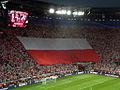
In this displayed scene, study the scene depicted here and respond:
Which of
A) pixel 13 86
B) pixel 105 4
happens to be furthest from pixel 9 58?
pixel 105 4

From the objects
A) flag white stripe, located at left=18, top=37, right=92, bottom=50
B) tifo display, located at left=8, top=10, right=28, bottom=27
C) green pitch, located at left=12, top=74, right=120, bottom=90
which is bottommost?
green pitch, located at left=12, top=74, right=120, bottom=90

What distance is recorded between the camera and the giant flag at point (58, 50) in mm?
47875

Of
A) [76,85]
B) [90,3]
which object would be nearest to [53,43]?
[90,3]

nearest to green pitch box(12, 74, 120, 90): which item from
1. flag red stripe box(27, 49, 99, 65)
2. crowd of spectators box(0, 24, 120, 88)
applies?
crowd of spectators box(0, 24, 120, 88)

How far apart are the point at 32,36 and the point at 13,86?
838 inches

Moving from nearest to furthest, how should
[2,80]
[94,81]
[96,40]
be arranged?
1. [2,80]
2. [94,81]
3. [96,40]

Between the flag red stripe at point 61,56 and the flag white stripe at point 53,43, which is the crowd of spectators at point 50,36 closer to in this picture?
the flag white stripe at point 53,43

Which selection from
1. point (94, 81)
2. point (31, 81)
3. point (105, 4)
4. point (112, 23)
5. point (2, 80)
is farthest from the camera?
point (112, 23)

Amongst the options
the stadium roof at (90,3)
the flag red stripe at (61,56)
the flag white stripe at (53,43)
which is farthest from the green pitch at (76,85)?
the stadium roof at (90,3)

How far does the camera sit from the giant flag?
47875 millimetres

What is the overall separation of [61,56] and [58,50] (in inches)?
108

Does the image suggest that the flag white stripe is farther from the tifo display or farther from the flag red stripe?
the tifo display

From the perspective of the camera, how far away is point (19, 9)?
41.4 meters

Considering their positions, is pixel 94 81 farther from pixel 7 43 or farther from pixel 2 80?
pixel 7 43
